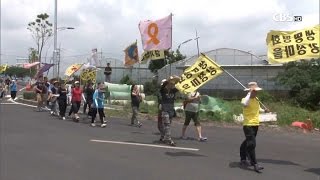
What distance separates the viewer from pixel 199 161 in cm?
1177

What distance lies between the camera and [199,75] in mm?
14617

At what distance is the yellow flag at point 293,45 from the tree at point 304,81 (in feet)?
62.2

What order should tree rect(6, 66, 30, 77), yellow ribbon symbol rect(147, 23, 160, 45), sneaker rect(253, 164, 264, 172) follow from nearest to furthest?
sneaker rect(253, 164, 264, 172)
yellow ribbon symbol rect(147, 23, 160, 45)
tree rect(6, 66, 30, 77)

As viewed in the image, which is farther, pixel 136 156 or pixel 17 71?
pixel 17 71

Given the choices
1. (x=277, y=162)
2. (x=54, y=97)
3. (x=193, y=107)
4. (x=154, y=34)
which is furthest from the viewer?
(x=54, y=97)

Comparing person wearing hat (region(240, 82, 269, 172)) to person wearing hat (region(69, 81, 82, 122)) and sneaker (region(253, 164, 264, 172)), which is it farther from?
person wearing hat (region(69, 81, 82, 122))

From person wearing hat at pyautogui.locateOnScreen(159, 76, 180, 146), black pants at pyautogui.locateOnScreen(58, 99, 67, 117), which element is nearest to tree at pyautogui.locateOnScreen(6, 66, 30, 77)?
black pants at pyautogui.locateOnScreen(58, 99, 67, 117)

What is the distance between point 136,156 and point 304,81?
22827mm

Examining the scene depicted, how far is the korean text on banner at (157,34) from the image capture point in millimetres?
20547

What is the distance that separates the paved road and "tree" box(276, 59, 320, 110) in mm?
13337

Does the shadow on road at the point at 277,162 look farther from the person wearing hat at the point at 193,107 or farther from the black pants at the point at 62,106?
the black pants at the point at 62,106

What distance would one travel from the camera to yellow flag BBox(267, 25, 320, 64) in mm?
12039

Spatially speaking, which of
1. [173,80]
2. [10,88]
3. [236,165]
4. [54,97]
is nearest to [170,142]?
[173,80]

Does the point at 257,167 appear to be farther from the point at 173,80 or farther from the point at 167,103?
the point at 173,80
